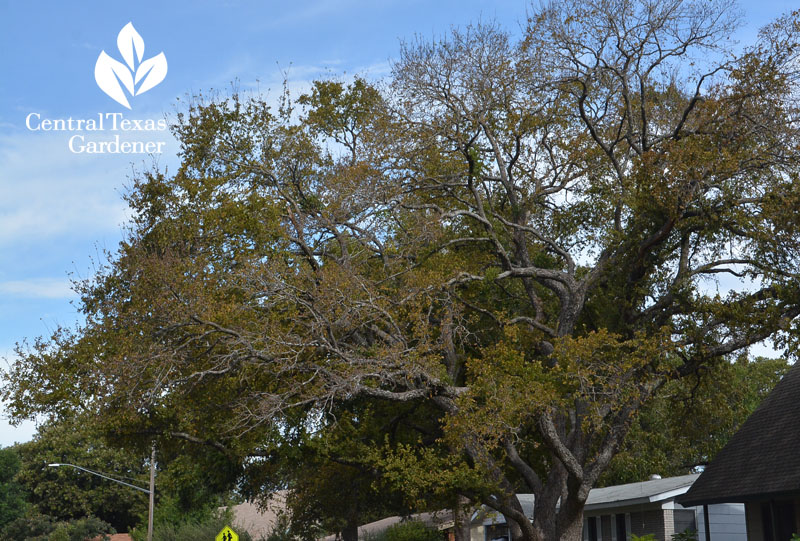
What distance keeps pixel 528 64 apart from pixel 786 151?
750cm

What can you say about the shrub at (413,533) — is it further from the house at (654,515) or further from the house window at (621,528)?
the house window at (621,528)

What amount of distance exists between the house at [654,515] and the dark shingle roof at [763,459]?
10.4ft

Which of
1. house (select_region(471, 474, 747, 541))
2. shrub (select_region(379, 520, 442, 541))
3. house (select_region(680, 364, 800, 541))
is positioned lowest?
shrub (select_region(379, 520, 442, 541))

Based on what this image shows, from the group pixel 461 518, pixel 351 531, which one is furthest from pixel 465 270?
pixel 351 531

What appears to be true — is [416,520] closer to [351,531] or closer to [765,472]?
[351,531]

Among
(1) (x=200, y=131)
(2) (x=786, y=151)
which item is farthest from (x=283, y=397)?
(2) (x=786, y=151)

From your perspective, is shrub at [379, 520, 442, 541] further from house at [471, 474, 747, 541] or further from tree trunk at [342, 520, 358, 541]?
house at [471, 474, 747, 541]

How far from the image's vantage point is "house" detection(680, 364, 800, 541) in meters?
22.3

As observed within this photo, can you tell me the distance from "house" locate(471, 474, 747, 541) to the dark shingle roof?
3164mm

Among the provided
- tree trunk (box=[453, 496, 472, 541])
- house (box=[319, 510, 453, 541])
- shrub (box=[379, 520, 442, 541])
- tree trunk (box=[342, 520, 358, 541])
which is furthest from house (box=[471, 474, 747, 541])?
house (box=[319, 510, 453, 541])

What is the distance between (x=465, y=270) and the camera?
26875 millimetres

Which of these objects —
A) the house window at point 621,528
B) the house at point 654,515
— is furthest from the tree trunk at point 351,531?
the house window at point 621,528

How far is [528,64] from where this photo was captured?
25781 millimetres

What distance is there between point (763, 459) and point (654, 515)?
28.0ft
